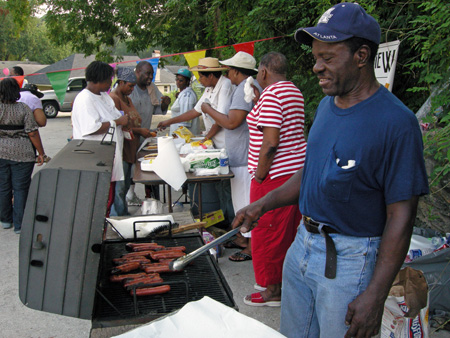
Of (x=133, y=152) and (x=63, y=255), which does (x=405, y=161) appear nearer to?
(x=63, y=255)

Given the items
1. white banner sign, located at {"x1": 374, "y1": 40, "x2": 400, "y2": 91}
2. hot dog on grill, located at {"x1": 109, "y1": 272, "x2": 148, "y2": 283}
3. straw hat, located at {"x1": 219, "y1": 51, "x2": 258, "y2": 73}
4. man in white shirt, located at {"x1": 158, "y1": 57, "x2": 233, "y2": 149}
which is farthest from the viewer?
man in white shirt, located at {"x1": 158, "y1": 57, "x2": 233, "y2": 149}

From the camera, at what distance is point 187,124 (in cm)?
711

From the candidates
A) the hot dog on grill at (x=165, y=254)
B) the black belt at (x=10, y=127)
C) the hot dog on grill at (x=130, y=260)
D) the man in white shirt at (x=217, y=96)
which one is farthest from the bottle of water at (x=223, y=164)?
the black belt at (x=10, y=127)

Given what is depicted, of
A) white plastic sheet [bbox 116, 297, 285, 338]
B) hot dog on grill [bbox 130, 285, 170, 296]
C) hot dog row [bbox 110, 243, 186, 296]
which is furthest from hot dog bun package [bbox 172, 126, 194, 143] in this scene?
white plastic sheet [bbox 116, 297, 285, 338]

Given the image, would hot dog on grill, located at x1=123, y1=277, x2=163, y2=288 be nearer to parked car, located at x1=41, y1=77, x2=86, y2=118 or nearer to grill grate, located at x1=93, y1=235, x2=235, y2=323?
grill grate, located at x1=93, y1=235, x2=235, y2=323

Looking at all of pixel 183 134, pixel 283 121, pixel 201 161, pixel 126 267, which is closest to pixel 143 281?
pixel 126 267

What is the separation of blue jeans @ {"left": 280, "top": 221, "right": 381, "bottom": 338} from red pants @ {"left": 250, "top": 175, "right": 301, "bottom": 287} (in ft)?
5.07

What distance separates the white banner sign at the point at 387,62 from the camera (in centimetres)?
416

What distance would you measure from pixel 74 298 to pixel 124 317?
15.2 inches

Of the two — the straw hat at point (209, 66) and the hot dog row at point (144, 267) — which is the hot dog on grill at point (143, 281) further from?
the straw hat at point (209, 66)

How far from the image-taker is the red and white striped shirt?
344 centimetres

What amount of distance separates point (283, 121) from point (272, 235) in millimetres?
965

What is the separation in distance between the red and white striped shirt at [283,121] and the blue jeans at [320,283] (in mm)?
1634

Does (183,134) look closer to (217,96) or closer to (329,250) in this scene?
(217,96)
